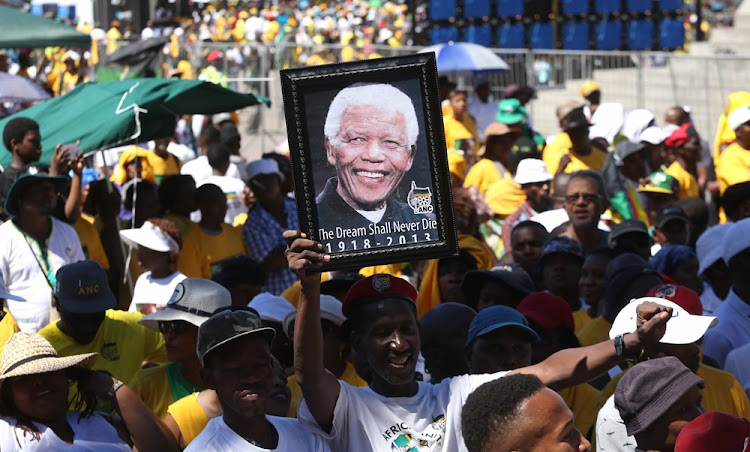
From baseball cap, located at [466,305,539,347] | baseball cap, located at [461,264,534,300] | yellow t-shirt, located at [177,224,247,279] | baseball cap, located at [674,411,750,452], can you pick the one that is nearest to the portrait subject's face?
baseball cap, located at [466,305,539,347]

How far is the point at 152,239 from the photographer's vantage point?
764cm

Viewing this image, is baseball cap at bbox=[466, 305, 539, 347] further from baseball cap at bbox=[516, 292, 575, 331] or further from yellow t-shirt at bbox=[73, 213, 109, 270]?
yellow t-shirt at bbox=[73, 213, 109, 270]

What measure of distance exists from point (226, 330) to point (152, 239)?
3323mm

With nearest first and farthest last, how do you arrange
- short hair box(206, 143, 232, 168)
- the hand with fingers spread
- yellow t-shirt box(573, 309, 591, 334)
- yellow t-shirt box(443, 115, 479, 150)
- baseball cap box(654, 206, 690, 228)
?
1. the hand with fingers spread
2. yellow t-shirt box(573, 309, 591, 334)
3. baseball cap box(654, 206, 690, 228)
4. short hair box(206, 143, 232, 168)
5. yellow t-shirt box(443, 115, 479, 150)

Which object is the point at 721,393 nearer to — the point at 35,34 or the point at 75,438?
the point at 75,438

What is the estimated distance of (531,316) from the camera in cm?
581

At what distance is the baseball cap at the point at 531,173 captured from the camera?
9734 millimetres

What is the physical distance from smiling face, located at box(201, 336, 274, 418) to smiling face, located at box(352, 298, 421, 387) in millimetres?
361

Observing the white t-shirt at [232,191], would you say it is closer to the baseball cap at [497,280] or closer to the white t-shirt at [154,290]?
the white t-shirt at [154,290]

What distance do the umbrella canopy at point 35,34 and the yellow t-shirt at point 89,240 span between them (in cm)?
332

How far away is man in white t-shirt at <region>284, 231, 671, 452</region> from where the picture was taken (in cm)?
402

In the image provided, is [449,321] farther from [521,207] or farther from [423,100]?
[521,207]

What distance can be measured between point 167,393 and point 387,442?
1.61 metres

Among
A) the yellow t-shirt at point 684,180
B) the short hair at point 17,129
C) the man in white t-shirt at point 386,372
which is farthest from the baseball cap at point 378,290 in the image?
the yellow t-shirt at point 684,180
